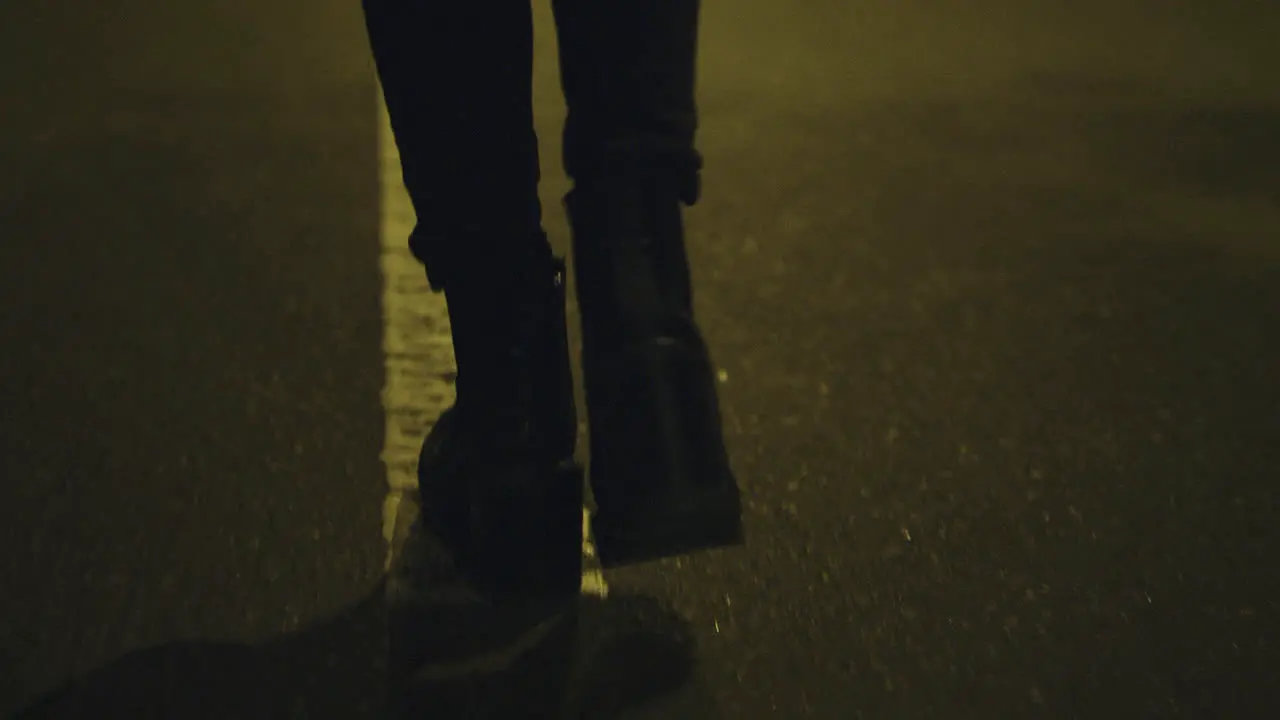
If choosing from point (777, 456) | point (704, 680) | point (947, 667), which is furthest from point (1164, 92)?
point (704, 680)

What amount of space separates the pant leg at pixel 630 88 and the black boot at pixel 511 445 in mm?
136

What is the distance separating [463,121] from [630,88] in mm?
200

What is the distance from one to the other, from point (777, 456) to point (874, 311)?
305 mm

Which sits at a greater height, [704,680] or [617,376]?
[617,376]

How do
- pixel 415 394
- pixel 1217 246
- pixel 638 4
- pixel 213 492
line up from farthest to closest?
pixel 1217 246 → pixel 415 394 → pixel 213 492 → pixel 638 4

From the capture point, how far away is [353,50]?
198 cm

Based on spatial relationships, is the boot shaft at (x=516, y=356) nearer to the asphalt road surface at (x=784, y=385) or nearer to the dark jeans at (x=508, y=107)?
the dark jeans at (x=508, y=107)

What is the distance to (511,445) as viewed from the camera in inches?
33.4

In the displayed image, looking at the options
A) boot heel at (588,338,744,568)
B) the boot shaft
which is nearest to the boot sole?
boot heel at (588,338,744,568)

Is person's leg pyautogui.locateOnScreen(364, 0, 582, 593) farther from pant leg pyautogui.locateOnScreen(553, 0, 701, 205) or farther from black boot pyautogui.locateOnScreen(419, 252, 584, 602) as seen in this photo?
pant leg pyautogui.locateOnScreen(553, 0, 701, 205)

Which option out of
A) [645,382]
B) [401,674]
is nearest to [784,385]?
[645,382]

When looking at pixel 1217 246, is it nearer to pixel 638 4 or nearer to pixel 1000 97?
pixel 1000 97

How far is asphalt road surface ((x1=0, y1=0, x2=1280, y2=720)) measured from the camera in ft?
2.93

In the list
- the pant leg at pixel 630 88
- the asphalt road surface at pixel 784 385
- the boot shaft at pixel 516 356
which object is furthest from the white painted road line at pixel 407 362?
the pant leg at pixel 630 88
